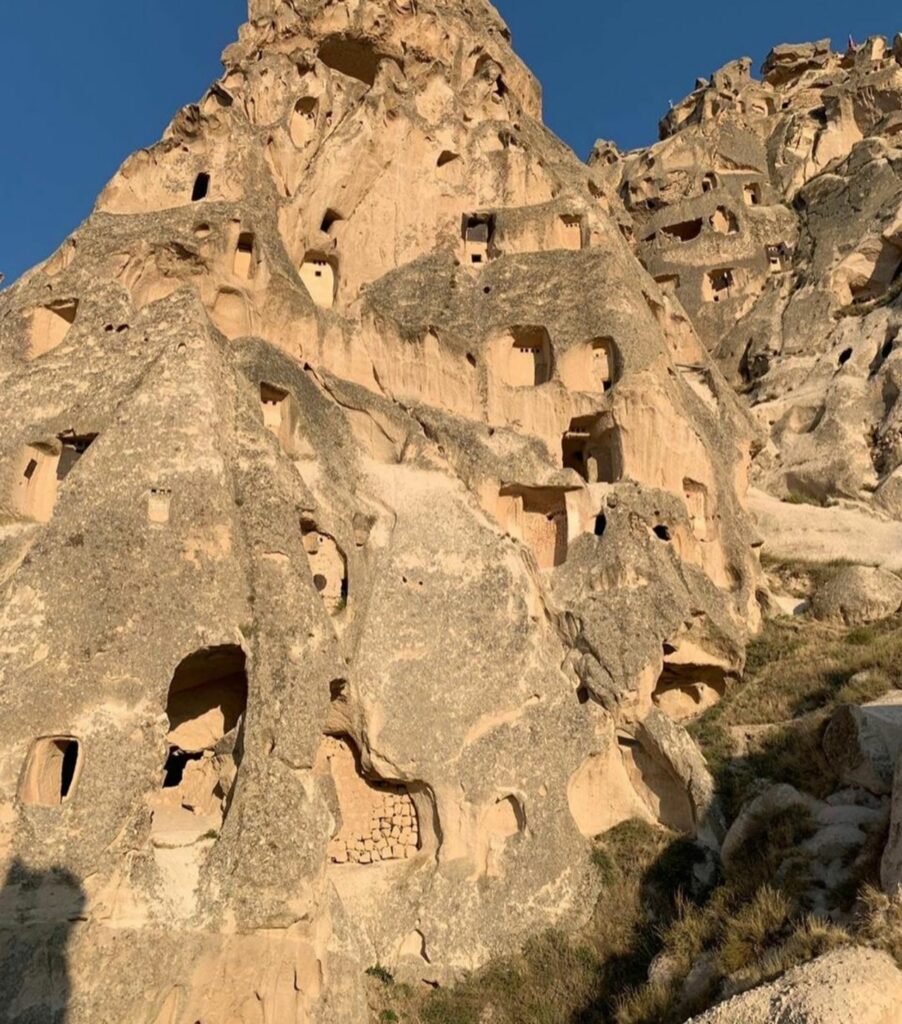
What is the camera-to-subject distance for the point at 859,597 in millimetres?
17906

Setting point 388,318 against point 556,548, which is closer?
point 556,548

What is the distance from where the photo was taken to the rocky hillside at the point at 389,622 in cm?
889

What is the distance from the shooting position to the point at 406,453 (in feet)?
48.8

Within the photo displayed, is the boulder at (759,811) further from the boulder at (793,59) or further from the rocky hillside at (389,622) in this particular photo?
the boulder at (793,59)

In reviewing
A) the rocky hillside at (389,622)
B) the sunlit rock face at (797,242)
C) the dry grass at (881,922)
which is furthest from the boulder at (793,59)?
the dry grass at (881,922)

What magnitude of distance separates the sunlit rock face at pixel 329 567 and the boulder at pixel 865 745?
2.01m

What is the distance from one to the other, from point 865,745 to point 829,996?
500cm

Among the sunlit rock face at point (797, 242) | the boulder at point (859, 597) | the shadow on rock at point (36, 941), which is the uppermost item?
the sunlit rock face at point (797, 242)

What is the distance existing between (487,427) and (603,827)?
692 cm

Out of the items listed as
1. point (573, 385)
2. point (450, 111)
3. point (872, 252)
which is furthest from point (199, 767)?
point (872, 252)

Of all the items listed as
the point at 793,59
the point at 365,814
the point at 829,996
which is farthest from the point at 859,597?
the point at 793,59

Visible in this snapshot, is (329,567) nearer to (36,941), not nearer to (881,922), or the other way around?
(36,941)

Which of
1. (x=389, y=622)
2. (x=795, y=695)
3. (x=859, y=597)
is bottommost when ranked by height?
(x=795, y=695)

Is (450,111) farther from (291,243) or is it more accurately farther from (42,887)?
(42,887)
